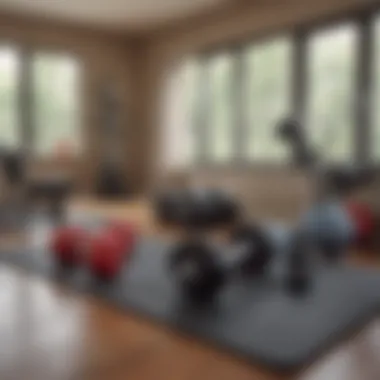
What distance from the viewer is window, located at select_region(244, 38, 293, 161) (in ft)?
14.7

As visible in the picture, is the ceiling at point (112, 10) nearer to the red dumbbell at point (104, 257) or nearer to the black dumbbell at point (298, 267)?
the black dumbbell at point (298, 267)

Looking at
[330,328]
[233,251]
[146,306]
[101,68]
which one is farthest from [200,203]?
[101,68]

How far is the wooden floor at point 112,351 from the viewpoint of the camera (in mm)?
1188

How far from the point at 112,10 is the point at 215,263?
4349 mm

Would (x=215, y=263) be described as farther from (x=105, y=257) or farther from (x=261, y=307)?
(x=105, y=257)

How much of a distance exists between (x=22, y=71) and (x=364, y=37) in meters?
4.14

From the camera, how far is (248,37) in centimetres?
480

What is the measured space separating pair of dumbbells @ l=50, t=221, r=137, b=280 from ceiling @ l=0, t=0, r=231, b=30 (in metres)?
3.25

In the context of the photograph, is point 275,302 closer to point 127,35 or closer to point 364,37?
point 364,37

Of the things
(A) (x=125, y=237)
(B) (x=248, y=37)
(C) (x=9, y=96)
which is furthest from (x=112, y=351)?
(C) (x=9, y=96)

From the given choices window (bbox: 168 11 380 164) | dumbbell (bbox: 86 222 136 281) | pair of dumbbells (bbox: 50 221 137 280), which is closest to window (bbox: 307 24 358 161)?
window (bbox: 168 11 380 164)

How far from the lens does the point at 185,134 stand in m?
5.88

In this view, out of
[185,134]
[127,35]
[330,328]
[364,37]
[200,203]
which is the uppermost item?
[127,35]

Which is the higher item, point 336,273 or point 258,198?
point 258,198
